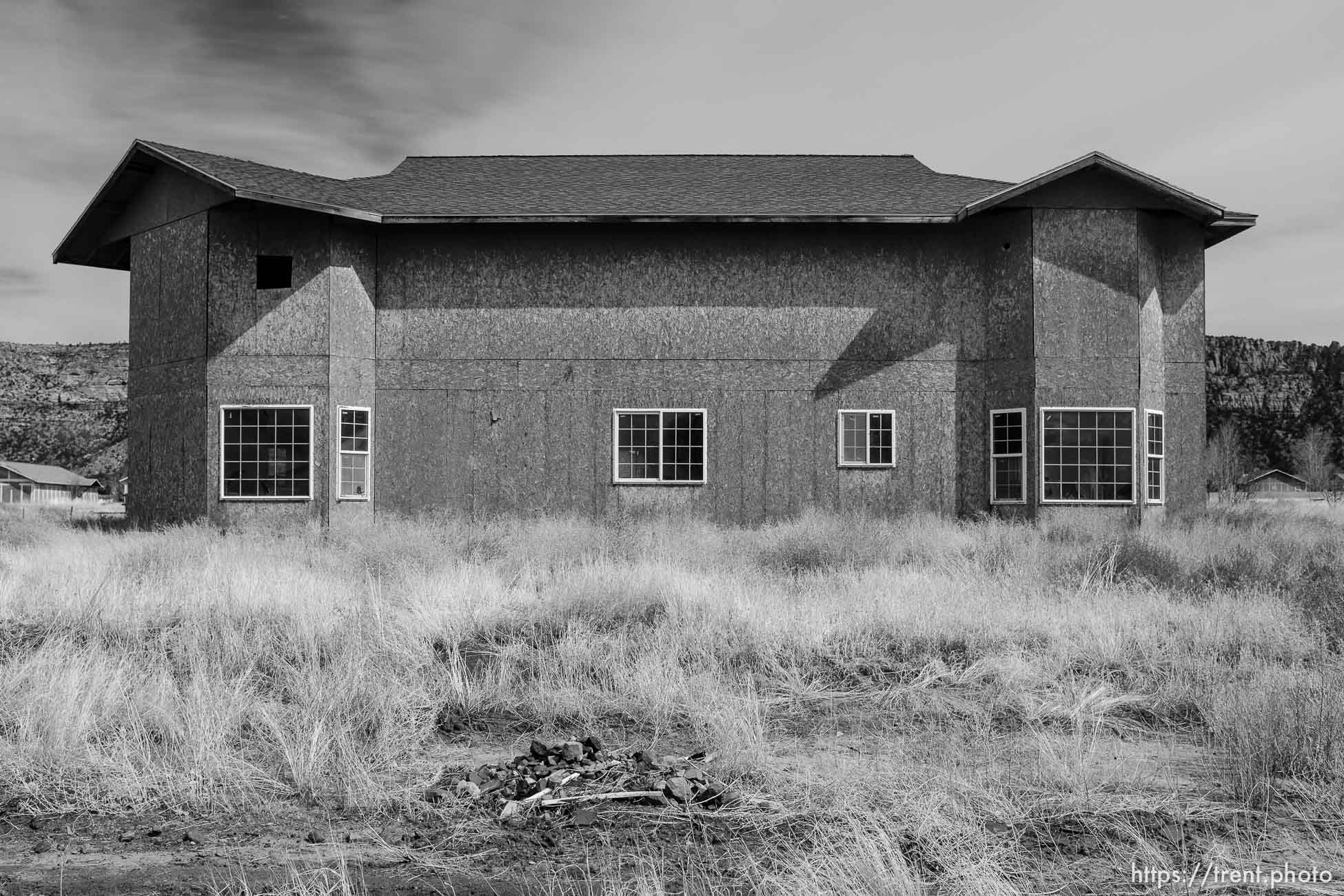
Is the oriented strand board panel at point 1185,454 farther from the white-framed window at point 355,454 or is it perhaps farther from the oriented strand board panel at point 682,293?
the white-framed window at point 355,454

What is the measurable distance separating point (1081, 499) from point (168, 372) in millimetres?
16242

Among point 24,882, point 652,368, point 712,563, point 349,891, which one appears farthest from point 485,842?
point 652,368

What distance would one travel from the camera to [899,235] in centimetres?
1923

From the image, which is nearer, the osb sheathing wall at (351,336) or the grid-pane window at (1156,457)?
the osb sheathing wall at (351,336)

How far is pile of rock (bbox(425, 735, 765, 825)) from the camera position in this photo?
5242 mm

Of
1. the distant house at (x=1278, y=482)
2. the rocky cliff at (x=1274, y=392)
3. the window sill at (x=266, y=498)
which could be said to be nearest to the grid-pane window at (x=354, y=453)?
the window sill at (x=266, y=498)

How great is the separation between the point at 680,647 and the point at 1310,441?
250ft

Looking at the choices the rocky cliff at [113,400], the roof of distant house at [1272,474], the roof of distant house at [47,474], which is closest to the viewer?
the roof of distant house at [1272,474]

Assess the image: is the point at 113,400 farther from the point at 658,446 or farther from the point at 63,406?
the point at 658,446

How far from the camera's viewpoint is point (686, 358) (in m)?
19.2

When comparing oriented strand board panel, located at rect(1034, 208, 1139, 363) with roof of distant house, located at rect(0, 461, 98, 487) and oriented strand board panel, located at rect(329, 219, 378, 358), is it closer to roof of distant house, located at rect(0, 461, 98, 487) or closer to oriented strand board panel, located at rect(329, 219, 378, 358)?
oriented strand board panel, located at rect(329, 219, 378, 358)

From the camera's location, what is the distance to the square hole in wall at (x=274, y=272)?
1897 cm

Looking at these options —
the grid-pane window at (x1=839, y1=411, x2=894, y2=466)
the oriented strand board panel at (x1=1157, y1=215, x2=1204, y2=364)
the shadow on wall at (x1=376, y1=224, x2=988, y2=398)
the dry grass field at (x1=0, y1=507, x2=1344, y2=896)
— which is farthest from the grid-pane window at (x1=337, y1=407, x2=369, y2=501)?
the oriented strand board panel at (x1=1157, y1=215, x2=1204, y2=364)

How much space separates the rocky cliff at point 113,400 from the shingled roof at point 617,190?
80.4 meters
